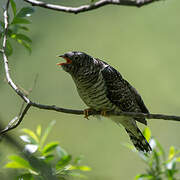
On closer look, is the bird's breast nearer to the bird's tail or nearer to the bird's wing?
the bird's wing

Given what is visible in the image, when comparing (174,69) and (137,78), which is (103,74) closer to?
(137,78)

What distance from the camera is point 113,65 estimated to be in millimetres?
7070

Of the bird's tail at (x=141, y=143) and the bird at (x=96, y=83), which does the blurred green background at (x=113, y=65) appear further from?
the bird at (x=96, y=83)

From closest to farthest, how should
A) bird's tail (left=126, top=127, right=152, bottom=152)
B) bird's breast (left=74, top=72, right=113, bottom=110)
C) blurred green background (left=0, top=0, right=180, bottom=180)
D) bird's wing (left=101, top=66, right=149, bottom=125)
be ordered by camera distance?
bird's breast (left=74, top=72, right=113, bottom=110)
bird's wing (left=101, top=66, right=149, bottom=125)
bird's tail (left=126, top=127, right=152, bottom=152)
blurred green background (left=0, top=0, right=180, bottom=180)

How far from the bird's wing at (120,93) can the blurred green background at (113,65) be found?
2.81 meters

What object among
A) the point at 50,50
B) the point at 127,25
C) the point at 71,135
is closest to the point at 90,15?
the point at 127,25

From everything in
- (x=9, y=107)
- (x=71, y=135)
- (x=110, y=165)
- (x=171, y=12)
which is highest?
(x=171, y=12)

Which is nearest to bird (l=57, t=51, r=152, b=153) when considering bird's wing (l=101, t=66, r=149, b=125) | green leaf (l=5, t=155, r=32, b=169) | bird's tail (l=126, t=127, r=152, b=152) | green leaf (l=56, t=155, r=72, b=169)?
bird's wing (l=101, t=66, r=149, b=125)

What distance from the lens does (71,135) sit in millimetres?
6750

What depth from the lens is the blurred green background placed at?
259 inches

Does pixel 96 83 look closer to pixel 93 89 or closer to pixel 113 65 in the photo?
pixel 93 89

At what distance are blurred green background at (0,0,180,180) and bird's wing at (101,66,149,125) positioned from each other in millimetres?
2814

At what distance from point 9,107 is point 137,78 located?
274 cm

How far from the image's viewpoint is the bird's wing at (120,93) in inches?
129
